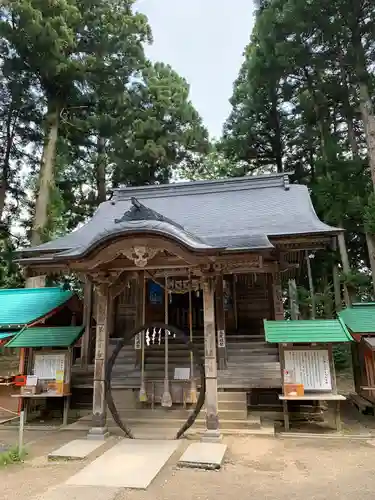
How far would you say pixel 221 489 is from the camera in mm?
4180

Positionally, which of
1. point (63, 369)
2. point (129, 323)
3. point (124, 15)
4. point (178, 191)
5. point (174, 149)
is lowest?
→ point (63, 369)

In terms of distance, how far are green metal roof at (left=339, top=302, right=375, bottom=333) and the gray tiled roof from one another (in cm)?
209

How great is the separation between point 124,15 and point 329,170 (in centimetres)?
1270

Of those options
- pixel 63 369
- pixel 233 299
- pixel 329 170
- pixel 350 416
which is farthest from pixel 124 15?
pixel 350 416

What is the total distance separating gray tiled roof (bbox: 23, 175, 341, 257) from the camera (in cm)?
659

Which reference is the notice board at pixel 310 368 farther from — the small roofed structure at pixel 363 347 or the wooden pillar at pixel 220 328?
the wooden pillar at pixel 220 328

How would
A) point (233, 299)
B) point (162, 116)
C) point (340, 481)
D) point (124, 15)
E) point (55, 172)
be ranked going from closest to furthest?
1. point (340, 481)
2. point (233, 299)
3. point (55, 172)
4. point (124, 15)
5. point (162, 116)

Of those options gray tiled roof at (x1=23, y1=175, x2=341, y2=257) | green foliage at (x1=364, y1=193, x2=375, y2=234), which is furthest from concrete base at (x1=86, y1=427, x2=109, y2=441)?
green foliage at (x1=364, y1=193, x2=375, y2=234)

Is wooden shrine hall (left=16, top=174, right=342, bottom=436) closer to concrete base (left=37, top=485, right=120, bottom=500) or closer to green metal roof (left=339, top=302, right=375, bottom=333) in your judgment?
green metal roof (left=339, top=302, right=375, bottom=333)

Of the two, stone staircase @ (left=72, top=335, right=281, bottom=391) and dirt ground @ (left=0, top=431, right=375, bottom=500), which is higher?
stone staircase @ (left=72, top=335, right=281, bottom=391)

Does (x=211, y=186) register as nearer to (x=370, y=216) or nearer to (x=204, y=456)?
(x=370, y=216)

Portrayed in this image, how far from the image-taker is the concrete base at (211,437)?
599 cm

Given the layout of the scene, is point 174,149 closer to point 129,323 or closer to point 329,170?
point 329,170

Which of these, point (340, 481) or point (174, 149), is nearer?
point (340, 481)
